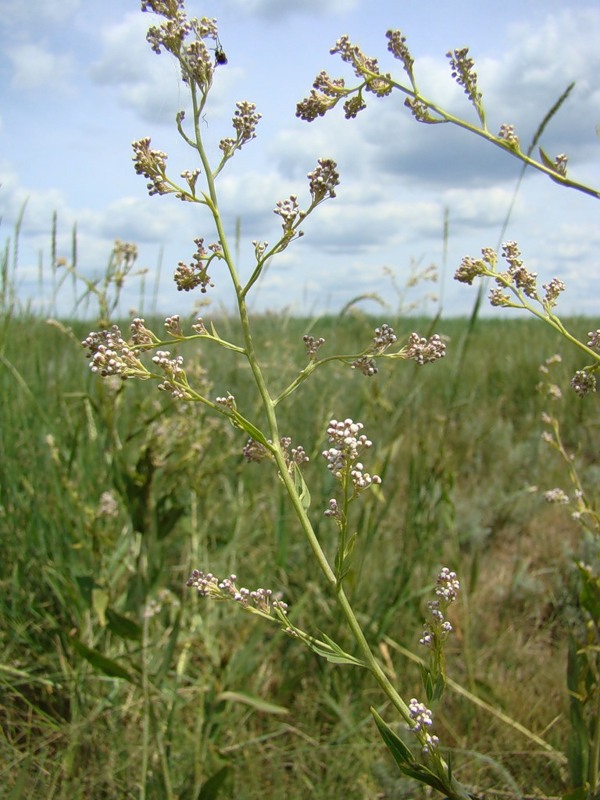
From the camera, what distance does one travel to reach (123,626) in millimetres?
2006

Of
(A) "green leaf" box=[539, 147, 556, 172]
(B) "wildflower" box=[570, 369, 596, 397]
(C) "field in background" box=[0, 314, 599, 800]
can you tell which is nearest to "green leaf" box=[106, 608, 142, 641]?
(C) "field in background" box=[0, 314, 599, 800]

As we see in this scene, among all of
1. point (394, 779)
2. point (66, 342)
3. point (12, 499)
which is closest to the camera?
point (394, 779)

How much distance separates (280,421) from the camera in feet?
13.1

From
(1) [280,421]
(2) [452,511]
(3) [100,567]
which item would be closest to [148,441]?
(3) [100,567]

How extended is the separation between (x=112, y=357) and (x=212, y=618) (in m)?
1.62

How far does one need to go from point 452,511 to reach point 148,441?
969 mm

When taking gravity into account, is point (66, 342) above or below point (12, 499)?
above

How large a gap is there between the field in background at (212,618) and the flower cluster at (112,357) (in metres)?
0.86

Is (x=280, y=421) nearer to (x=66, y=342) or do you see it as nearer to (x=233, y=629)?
(x=66, y=342)

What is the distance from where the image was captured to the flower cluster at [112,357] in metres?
1.02

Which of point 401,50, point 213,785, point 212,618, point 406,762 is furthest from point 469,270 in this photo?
point 212,618

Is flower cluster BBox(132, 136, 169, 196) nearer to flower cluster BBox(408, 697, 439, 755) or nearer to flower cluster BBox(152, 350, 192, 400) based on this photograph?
flower cluster BBox(152, 350, 192, 400)

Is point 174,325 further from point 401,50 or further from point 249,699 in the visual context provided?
point 249,699

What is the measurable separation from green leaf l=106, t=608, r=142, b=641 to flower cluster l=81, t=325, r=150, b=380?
3.58 feet
